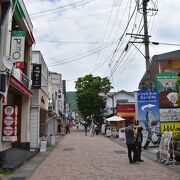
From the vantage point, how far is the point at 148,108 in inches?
817

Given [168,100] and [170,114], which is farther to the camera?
[168,100]

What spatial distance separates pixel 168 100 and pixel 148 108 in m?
1.39

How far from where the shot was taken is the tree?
58469mm

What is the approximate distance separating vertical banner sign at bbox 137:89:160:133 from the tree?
122ft

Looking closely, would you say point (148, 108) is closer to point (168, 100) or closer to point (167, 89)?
point (168, 100)

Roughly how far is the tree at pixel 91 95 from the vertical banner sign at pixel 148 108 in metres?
37.2

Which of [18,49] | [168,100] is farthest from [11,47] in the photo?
[168,100]

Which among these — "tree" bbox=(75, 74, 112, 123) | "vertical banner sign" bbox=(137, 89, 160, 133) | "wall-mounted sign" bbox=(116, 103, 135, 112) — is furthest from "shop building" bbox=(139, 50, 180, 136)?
"tree" bbox=(75, 74, 112, 123)

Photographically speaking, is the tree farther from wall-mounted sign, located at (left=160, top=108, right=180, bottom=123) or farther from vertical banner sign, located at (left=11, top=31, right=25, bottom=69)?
vertical banner sign, located at (left=11, top=31, right=25, bottom=69)

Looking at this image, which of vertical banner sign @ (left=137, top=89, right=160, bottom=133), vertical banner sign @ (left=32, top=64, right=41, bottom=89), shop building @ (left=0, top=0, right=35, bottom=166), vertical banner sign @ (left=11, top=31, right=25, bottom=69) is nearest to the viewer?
shop building @ (left=0, top=0, right=35, bottom=166)

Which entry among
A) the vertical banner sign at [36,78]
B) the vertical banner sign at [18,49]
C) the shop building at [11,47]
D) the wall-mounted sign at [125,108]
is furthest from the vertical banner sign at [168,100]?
the wall-mounted sign at [125,108]

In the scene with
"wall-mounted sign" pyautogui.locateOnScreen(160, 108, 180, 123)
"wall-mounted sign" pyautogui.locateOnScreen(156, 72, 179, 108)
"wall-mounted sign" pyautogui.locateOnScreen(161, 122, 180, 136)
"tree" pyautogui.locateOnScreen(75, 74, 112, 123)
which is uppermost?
"tree" pyautogui.locateOnScreen(75, 74, 112, 123)

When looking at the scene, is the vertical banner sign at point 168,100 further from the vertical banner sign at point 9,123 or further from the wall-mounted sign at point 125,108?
the wall-mounted sign at point 125,108

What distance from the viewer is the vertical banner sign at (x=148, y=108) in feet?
67.4
